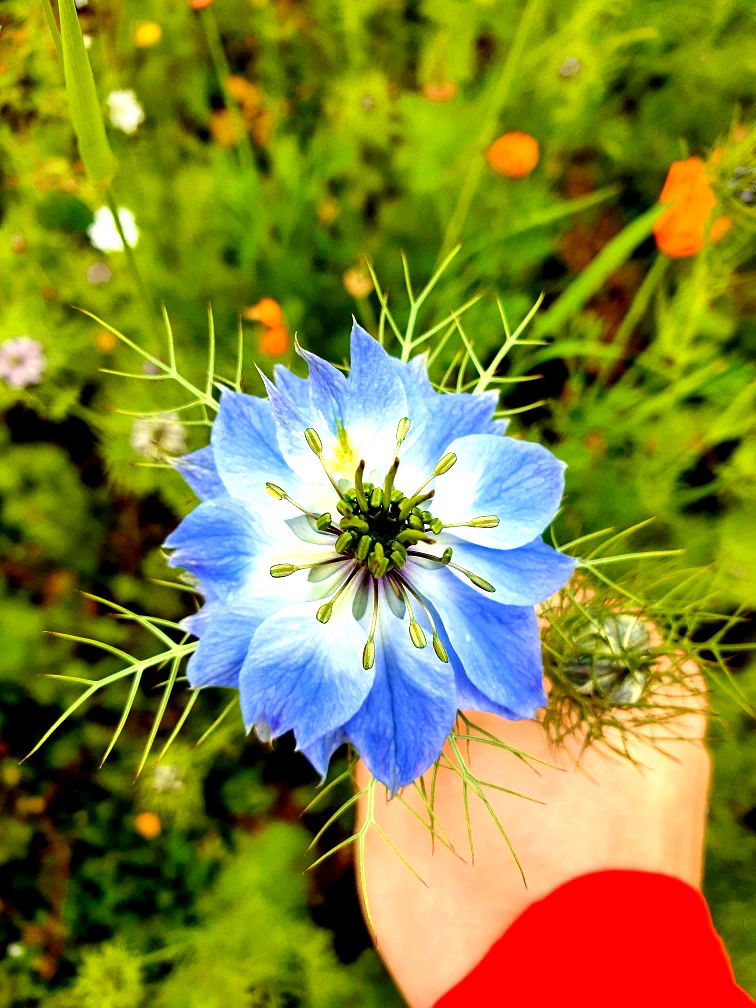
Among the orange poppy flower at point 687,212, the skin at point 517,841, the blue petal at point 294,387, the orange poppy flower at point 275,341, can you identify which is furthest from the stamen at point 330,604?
the orange poppy flower at point 687,212

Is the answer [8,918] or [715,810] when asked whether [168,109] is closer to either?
[8,918]

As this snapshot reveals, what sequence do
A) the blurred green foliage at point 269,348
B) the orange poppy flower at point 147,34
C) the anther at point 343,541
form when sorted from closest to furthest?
the anther at point 343,541, the blurred green foliage at point 269,348, the orange poppy flower at point 147,34

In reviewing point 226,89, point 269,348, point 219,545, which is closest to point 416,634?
point 219,545

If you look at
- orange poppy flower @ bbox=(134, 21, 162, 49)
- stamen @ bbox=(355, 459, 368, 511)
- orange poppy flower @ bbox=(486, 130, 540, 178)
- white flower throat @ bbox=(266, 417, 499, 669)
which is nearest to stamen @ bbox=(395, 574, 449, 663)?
white flower throat @ bbox=(266, 417, 499, 669)

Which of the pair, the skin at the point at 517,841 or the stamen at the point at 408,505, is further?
the skin at the point at 517,841

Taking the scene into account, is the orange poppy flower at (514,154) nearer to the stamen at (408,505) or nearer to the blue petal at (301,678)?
the stamen at (408,505)

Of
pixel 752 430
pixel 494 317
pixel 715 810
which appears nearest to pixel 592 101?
pixel 494 317

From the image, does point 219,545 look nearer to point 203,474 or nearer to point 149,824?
point 203,474
